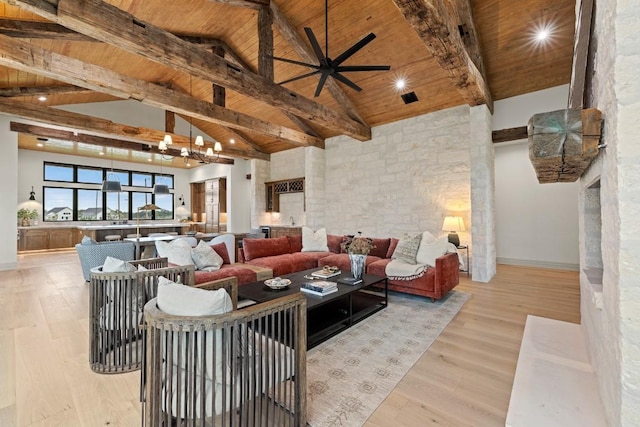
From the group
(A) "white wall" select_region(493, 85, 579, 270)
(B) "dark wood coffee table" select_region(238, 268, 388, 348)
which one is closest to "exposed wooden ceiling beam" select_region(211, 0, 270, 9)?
(B) "dark wood coffee table" select_region(238, 268, 388, 348)

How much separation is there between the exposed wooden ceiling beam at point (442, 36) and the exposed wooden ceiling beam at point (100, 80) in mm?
3726

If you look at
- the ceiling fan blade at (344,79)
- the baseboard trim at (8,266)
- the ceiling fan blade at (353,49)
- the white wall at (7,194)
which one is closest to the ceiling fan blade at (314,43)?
the ceiling fan blade at (353,49)

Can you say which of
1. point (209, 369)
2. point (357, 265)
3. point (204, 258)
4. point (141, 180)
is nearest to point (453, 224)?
point (357, 265)

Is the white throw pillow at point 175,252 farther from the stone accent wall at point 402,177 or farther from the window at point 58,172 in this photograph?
the window at point 58,172

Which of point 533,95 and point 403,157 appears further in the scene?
point 403,157

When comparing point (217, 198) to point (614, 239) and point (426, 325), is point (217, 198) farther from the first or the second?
point (614, 239)

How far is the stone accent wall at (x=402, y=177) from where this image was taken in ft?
18.0

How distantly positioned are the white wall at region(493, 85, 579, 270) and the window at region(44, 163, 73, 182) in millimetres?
12408

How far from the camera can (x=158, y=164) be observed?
1065 cm

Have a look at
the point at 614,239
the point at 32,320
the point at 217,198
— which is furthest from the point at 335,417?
the point at 217,198

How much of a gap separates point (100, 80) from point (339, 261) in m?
4.41

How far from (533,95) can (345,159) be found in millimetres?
4065

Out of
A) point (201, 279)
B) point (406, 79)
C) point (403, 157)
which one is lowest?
point (201, 279)

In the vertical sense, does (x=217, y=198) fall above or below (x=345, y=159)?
below
